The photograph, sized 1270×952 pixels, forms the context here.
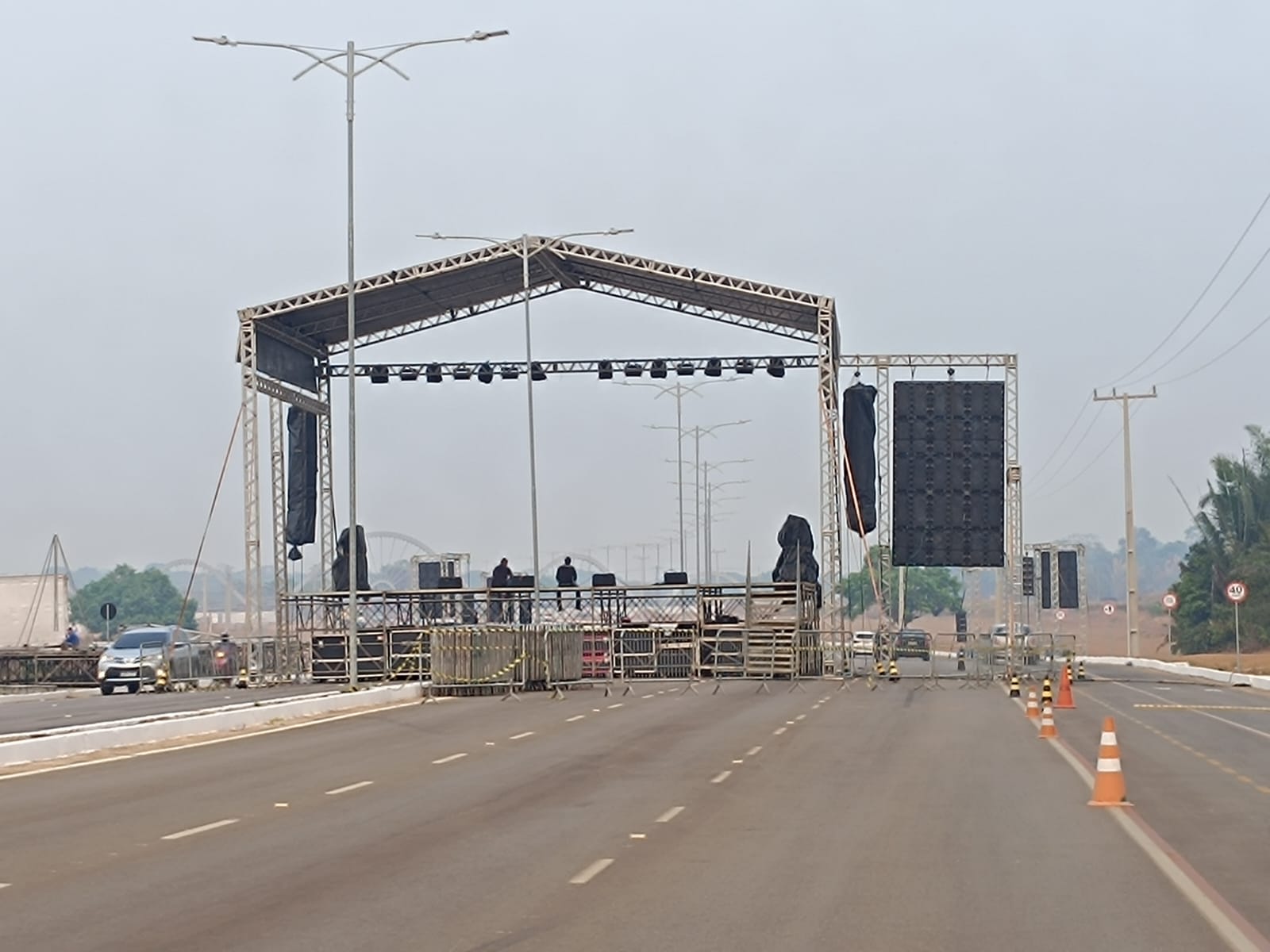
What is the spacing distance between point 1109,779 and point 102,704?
1151 inches

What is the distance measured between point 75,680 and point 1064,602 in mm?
60826

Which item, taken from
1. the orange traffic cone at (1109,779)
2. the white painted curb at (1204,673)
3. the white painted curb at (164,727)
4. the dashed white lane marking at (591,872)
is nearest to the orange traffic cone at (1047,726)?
the orange traffic cone at (1109,779)

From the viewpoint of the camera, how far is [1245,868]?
13430mm

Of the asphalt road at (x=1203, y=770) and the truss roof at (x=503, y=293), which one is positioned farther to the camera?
the truss roof at (x=503, y=293)

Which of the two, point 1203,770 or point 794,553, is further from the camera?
point 794,553

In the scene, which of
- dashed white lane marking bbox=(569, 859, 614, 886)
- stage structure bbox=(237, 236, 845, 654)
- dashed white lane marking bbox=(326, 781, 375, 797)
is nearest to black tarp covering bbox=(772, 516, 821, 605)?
stage structure bbox=(237, 236, 845, 654)

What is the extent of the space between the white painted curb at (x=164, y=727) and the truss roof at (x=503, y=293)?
1841cm

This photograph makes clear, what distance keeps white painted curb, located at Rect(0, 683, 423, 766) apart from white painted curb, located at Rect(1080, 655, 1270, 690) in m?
26.8

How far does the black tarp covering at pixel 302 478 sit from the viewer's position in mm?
59375

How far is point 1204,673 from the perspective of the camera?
63.0m

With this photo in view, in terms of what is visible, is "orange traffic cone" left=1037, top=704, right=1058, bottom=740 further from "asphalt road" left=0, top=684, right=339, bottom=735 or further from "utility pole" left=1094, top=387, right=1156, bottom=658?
"utility pole" left=1094, top=387, right=1156, bottom=658

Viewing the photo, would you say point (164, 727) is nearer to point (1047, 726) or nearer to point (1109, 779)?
point (1047, 726)

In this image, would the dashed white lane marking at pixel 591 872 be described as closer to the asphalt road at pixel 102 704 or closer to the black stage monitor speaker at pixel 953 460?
the asphalt road at pixel 102 704

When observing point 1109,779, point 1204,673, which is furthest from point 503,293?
point 1109,779
